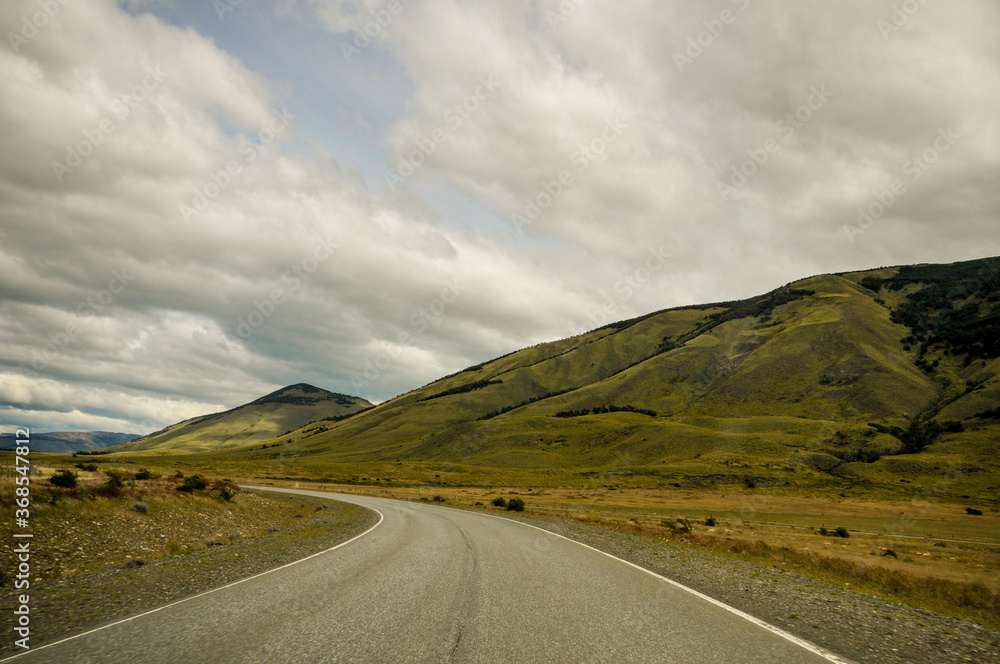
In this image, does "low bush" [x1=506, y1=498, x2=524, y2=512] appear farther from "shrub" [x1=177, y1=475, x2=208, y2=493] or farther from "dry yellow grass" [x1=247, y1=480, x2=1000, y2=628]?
"shrub" [x1=177, y1=475, x2=208, y2=493]

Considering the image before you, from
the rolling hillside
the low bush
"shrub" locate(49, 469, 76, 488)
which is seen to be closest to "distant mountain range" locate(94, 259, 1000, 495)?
the rolling hillside

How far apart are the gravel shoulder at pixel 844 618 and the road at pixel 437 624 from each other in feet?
2.76

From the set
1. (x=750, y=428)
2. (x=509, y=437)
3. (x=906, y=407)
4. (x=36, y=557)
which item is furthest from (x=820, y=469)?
(x=36, y=557)

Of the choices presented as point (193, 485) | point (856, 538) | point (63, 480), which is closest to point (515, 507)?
point (193, 485)

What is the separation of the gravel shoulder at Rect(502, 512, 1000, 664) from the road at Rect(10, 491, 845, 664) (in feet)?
2.76

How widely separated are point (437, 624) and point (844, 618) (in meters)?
8.03

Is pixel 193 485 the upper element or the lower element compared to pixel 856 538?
upper

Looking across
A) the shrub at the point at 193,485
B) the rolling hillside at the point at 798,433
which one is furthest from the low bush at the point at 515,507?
the rolling hillside at the point at 798,433

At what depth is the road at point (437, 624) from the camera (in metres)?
6.05

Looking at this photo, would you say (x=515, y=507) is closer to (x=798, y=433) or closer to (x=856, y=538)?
(x=856, y=538)

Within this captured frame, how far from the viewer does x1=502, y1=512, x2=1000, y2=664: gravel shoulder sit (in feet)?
24.1

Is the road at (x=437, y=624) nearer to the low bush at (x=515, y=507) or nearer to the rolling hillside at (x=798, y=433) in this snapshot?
the low bush at (x=515, y=507)

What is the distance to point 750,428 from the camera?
148 m

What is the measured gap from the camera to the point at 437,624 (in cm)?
721
